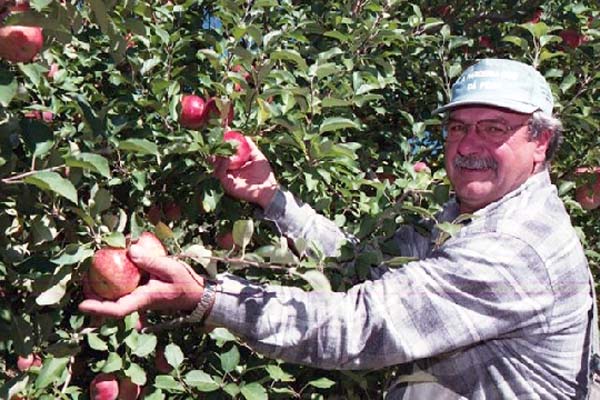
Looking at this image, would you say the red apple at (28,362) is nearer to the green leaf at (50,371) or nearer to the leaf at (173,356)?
the green leaf at (50,371)

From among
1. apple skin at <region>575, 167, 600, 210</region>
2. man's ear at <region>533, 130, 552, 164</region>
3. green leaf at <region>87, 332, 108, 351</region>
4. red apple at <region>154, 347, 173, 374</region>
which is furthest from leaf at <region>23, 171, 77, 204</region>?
apple skin at <region>575, 167, 600, 210</region>

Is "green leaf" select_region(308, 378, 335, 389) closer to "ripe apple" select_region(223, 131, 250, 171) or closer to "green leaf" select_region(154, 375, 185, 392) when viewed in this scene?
"green leaf" select_region(154, 375, 185, 392)

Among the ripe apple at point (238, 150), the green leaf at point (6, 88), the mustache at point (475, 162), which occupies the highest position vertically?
the green leaf at point (6, 88)

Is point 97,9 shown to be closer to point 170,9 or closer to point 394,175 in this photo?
point 170,9

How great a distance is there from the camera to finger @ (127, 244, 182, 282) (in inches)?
57.5

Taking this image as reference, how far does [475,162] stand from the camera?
1876 mm

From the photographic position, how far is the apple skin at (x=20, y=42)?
1.27 m

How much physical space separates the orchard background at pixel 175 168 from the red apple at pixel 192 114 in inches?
0.9

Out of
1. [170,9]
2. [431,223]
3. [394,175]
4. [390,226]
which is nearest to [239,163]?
[390,226]

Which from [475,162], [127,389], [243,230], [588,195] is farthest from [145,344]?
[588,195]

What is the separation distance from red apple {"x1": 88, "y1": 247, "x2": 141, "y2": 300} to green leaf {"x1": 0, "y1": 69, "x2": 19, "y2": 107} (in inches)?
14.2

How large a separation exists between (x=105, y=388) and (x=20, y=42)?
2.70 ft

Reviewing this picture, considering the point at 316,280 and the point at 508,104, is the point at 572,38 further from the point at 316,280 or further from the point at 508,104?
the point at 316,280

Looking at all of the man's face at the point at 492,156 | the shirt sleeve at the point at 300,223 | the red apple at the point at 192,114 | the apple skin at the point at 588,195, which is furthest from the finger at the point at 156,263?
the apple skin at the point at 588,195
